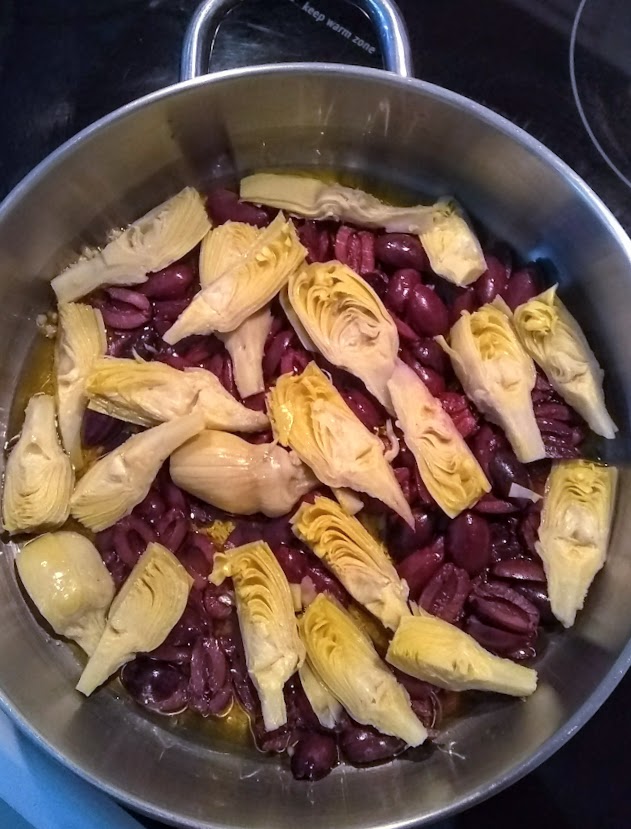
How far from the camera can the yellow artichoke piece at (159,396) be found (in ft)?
3.95

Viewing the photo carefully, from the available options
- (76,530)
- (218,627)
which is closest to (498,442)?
(218,627)

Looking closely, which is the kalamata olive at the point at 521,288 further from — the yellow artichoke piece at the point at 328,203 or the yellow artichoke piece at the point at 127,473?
the yellow artichoke piece at the point at 127,473

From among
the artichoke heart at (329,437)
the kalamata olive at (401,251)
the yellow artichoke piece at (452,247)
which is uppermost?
the yellow artichoke piece at (452,247)

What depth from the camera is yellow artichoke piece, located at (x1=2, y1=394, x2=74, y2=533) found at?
1.21 metres

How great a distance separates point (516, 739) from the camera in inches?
44.8

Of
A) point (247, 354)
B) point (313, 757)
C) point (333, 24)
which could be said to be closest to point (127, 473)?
point (247, 354)

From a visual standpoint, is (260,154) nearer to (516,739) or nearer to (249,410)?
(249,410)

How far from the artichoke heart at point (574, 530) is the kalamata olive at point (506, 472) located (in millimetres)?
59

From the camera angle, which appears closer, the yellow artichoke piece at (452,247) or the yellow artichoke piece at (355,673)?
the yellow artichoke piece at (355,673)

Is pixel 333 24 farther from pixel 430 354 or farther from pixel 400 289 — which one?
pixel 430 354

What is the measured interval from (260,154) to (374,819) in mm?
957

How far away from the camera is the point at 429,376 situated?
125 centimetres

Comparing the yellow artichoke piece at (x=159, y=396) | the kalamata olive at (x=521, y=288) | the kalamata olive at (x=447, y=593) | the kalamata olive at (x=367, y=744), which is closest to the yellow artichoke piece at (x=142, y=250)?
the yellow artichoke piece at (x=159, y=396)

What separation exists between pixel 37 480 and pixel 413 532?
54 cm
